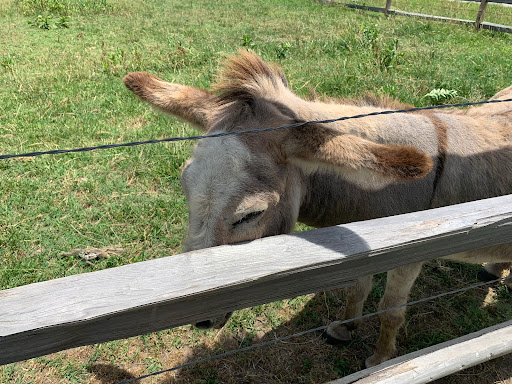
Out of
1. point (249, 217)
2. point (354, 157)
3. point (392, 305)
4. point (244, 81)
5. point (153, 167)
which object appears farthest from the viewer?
point (153, 167)

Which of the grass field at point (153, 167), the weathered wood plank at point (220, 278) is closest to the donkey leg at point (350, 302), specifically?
the grass field at point (153, 167)

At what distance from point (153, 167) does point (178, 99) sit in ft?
8.96

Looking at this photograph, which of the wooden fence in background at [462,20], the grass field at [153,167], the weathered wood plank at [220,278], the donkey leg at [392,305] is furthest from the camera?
the wooden fence in background at [462,20]

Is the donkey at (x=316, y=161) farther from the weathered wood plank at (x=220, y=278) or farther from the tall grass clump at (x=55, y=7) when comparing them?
the tall grass clump at (x=55, y=7)

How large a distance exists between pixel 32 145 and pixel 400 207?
16.5ft

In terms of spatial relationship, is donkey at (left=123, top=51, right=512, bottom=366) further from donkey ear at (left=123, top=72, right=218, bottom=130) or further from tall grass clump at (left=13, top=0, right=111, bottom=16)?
tall grass clump at (left=13, top=0, right=111, bottom=16)

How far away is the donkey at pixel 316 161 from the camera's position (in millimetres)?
2129

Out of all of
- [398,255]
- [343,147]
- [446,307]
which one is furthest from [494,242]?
[446,307]

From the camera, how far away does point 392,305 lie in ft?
10.3

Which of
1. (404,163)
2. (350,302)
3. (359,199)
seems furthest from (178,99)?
(350,302)

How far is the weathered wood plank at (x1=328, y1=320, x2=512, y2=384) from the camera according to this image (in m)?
2.16

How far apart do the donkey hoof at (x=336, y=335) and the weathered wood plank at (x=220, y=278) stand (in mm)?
1898

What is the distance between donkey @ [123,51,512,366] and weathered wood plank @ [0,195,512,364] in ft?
1.11

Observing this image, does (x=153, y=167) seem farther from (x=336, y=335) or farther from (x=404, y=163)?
(x=404, y=163)
